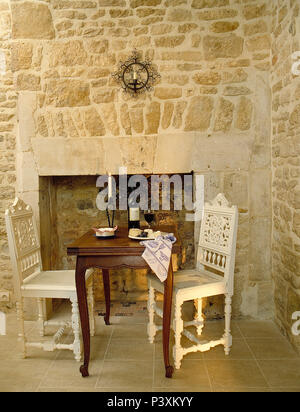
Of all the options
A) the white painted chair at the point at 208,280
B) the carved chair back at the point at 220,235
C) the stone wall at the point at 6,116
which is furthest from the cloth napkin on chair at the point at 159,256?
the stone wall at the point at 6,116

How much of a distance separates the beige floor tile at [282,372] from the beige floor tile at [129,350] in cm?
78

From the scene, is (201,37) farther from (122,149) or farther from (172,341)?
(172,341)

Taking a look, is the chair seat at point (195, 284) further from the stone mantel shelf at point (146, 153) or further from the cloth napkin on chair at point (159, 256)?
the stone mantel shelf at point (146, 153)

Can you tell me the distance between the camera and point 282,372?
89.4 inches

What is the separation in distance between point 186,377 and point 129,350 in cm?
55

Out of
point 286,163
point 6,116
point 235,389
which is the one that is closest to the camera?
point 235,389

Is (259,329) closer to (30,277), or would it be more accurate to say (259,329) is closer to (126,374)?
(126,374)

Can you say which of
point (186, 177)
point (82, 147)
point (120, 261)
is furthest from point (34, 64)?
point (120, 261)

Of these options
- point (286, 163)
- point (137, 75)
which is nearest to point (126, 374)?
point (286, 163)

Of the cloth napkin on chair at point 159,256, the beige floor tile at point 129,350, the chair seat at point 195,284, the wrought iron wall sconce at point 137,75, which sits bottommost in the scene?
the beige floor tile at point 129,350

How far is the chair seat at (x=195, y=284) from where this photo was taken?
93.1 inches

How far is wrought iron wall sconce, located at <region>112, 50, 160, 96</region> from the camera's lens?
3039 millimetres

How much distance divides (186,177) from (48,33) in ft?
5.96

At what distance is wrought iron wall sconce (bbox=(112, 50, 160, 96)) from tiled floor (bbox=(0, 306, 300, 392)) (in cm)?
208
